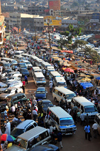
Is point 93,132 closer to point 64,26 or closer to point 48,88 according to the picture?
point 48,88

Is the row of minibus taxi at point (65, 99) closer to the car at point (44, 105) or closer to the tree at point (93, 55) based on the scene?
the car at point (44, 105)

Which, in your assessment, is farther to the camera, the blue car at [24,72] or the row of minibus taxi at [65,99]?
the blue car at [24,72]

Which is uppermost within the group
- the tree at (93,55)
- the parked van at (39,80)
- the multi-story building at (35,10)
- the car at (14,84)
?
the multi-story building at (35,10)

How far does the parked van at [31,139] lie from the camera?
10500mm

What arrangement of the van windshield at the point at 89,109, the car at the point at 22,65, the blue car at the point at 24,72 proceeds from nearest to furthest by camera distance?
the van windshield at the point at 89,109, the blue car at the point at 24,72, the car at the point at 22,65

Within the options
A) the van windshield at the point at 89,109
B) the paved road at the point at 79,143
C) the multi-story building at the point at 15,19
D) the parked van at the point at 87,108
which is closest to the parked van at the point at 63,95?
the parked van at the point at 87,108

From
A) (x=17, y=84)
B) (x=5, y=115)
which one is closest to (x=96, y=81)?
(x=17, y=84)

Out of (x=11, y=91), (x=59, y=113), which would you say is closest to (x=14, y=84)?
(x=11, y=91)

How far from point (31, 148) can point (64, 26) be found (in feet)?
329

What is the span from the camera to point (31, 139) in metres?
10.7

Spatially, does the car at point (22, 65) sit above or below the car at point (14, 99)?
below

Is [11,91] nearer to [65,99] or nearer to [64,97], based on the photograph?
[64,97]

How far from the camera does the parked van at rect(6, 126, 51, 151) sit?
10.5 m

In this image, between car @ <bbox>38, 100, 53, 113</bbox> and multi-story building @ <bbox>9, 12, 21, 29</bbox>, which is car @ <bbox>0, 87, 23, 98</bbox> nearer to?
car @ <bbox>38, 100, 53, 113</bbox>
